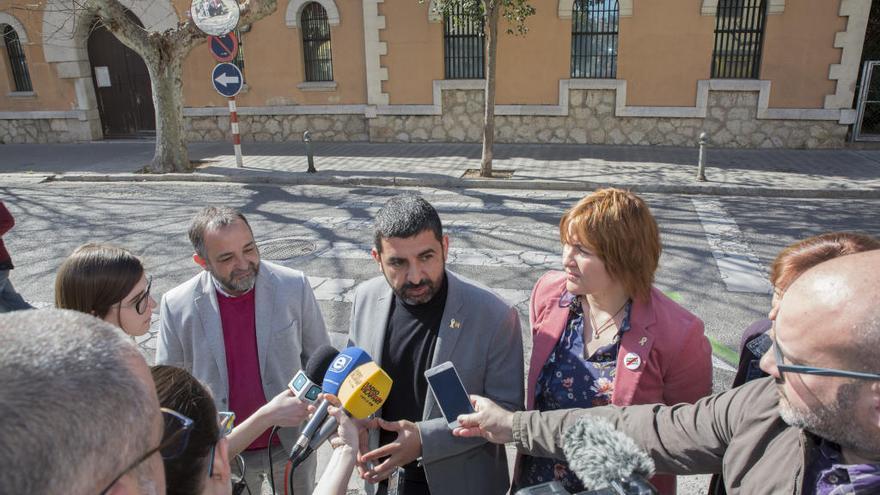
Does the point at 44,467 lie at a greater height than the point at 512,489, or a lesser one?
greater

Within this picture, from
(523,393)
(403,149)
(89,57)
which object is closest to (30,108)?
(89,57)

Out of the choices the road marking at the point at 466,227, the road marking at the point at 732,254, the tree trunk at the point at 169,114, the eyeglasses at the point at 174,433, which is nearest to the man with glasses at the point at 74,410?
the eyeglasses at the point at 174,433

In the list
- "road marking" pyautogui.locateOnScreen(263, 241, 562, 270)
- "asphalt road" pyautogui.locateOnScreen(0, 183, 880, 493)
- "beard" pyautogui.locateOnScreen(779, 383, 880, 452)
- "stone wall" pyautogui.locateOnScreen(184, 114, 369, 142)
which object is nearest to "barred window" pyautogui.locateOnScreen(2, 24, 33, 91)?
"stone wall" pyautogui.locateOnScreen(184, 114, 369, 142)

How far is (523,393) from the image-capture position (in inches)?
93.3

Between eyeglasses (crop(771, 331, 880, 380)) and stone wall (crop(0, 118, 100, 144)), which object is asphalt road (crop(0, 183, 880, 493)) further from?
stone wall (crop(0, 118, 100, 144))

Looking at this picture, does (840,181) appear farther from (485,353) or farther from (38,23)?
(38,23)

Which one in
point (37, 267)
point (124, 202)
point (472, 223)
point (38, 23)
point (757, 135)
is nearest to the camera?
point (37, 267)

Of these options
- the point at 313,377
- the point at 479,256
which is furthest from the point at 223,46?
the point at 313,377

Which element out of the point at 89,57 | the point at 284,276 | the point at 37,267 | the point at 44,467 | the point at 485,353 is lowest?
the point at 37,267

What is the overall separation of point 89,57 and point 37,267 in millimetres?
13305

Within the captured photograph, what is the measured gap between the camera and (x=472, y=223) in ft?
27.1

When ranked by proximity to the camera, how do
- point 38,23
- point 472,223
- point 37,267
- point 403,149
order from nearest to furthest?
1. point 37,267
2. point 472,223
3. point 403,149
4. point 38,23

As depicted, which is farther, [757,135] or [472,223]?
[757,135]

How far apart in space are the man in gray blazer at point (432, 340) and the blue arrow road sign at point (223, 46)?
10.2 metres
